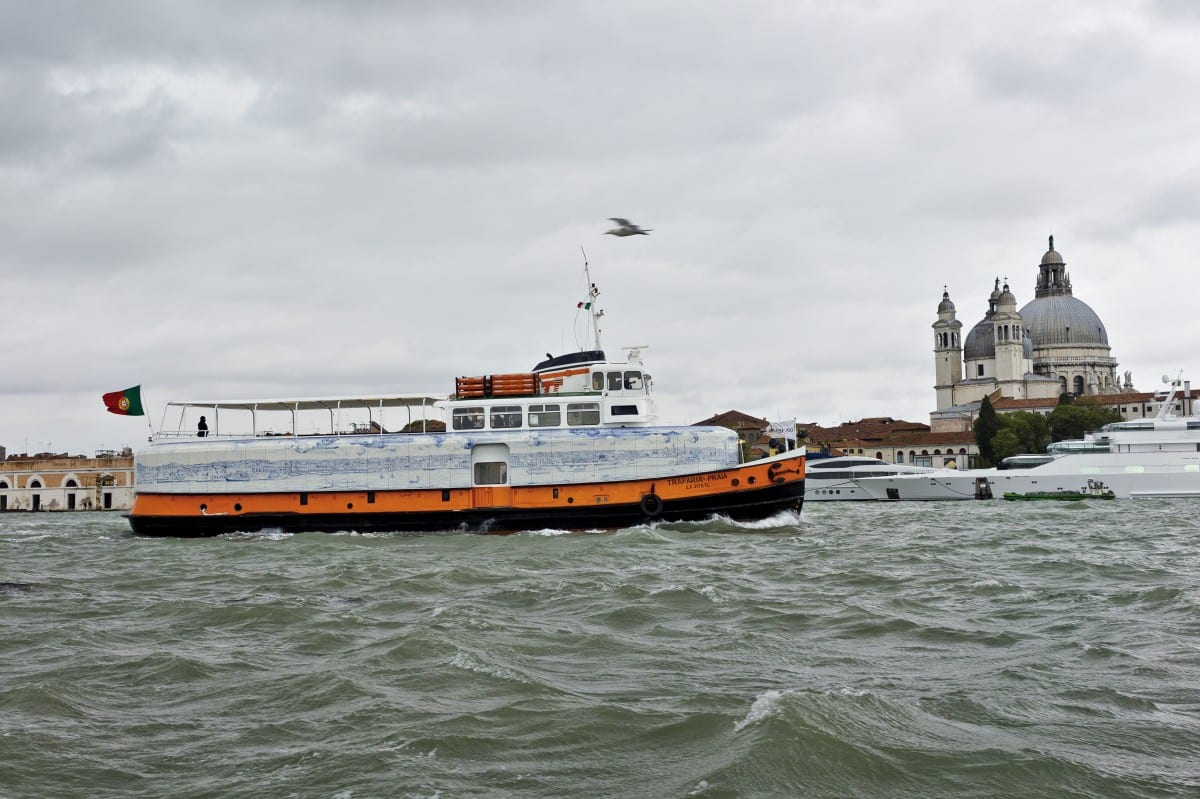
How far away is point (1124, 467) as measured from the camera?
74.9 m

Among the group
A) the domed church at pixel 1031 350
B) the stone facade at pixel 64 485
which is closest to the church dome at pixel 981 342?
the domed church at pixel 1031 350

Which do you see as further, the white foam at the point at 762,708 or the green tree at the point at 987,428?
the green tree at the point at 987,428

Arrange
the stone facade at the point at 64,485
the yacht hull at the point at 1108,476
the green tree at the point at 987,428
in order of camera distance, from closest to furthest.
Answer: the yacht hull at the point at 1108,476 < the stone facade at the point at 64,485 < the green tree at the point at 987,428

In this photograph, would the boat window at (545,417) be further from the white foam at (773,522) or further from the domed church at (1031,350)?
the domed church at (1031,350)

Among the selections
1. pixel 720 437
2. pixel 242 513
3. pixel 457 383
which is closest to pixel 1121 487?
pixel 720 437

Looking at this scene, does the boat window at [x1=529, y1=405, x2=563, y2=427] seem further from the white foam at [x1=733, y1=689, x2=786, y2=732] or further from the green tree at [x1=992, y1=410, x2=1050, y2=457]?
the green tree at [x1=992, y1=410, x2=1050, y2=457]

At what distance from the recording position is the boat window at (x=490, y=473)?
118ft

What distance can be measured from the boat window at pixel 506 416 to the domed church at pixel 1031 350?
128655 millimetres

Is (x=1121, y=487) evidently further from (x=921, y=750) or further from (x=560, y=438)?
(x=921, y=750)

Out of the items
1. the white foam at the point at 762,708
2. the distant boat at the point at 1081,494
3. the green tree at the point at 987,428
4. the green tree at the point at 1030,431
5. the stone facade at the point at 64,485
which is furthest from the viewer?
the green tree at the point at 987,428

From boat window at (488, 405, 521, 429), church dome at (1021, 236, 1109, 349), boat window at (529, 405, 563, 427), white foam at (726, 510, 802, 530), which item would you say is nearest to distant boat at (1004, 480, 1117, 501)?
white foam at (726, 510, 802, 530)

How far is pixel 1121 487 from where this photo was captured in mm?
74438

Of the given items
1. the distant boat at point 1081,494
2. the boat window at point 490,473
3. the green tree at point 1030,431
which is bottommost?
the distant boat at point 1081,494

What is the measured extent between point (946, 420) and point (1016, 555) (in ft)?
420
